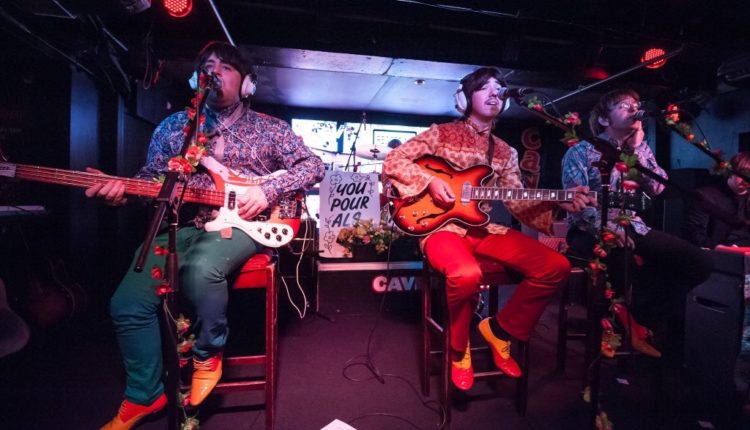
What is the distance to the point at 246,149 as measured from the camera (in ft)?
6.79

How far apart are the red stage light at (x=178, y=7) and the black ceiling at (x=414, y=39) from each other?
0.56ft

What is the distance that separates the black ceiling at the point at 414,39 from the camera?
3.51 metres

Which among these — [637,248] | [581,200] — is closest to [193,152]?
[581,200]

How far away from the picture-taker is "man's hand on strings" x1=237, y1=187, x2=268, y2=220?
5.96 ft

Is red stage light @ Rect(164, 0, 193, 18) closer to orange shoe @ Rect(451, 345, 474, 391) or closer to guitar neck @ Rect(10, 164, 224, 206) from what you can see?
guitar neck @ Rect(10, 164, 224, 206)

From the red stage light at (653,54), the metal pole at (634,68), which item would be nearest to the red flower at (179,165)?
the metal pole at (634,68)

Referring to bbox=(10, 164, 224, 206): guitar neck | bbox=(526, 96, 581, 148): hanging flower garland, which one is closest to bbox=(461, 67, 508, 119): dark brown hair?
bbox=(526, 96, 581, 148): hanging flower garland

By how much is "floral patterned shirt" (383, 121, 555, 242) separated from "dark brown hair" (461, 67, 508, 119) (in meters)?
0.18

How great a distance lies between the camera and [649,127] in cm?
564

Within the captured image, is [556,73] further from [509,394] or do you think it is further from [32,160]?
[32,160]

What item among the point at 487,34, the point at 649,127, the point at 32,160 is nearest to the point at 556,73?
the point at 487,34

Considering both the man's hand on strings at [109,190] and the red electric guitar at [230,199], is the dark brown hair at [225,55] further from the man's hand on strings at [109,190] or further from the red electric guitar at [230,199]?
the man's hand on strings at [109,190]

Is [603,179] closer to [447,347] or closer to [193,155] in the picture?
[447,347]

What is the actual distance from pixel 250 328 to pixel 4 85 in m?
3.10
